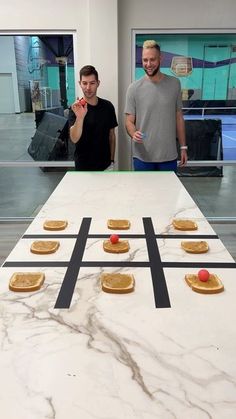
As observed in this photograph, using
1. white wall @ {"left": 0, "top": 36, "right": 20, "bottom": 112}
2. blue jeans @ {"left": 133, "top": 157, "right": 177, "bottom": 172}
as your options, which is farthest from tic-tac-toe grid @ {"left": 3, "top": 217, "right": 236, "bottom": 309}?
white wall @ {"left": 0, "top": 36, "right": 20, "bottom": 112}

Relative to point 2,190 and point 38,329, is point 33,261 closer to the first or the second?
point 38,329

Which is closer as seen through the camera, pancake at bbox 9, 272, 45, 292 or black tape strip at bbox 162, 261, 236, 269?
pancake at bbox 9, 272, 45, 292

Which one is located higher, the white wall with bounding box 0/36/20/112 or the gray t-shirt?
the white wall with bounding box 0/36/20/112

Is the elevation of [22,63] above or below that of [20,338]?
above

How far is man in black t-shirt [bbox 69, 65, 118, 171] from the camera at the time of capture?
2443 mm

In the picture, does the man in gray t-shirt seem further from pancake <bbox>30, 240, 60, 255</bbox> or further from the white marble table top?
pancake <bbox>30, 240, 60, 255</bbox>

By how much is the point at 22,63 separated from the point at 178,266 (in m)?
3.11

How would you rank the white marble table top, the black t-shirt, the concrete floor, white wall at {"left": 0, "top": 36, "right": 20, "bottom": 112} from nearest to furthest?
the white marble table top
the black t-shirt
white wall at {"left": 0, "top": 36, "right": 20, "bottom": 112}
the concrete floor

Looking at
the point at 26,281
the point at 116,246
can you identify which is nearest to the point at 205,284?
the point at 116,246

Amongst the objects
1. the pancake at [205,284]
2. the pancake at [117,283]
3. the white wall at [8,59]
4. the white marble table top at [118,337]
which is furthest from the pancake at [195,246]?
the white wall at [8,59]

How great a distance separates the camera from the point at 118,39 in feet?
10.9

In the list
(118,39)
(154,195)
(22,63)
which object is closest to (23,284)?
(154,195)

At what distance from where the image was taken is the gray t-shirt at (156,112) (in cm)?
260

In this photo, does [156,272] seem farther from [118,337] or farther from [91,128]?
[91,128]
